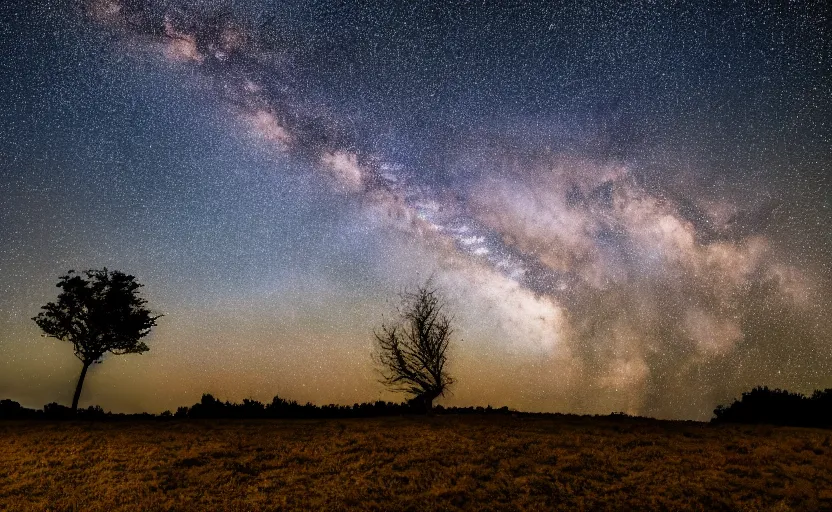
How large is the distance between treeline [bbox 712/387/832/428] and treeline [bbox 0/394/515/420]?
2086cm

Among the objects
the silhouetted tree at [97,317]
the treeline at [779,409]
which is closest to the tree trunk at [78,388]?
the silhouetted tree at [97,317]

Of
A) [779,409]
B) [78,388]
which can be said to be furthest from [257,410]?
[779,409]

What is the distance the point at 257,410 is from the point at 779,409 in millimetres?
43110

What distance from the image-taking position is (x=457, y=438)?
83.1 feet

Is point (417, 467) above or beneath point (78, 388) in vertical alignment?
beneath

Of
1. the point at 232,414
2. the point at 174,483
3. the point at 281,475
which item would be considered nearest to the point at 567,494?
the point at 281,475

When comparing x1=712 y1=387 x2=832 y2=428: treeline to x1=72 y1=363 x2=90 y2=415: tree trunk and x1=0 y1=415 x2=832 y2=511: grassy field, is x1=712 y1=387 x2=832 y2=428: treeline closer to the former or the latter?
x1=0 y1=415 x2=832 y2=511: grassy field

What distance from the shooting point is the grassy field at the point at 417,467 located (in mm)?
17203

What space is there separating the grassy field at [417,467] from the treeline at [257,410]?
11379 mm

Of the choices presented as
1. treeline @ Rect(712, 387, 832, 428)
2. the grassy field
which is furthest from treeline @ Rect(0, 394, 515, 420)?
treeline @ Rect(712, 387, 832, 428)

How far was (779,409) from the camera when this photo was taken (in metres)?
41.9

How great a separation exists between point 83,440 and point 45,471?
5088mm

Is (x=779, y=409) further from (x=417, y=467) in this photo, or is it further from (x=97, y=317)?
(x=97, y=317)

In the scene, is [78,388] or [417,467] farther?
[78,388]
